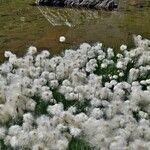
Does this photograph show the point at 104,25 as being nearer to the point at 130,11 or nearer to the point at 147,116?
the point at 130,11

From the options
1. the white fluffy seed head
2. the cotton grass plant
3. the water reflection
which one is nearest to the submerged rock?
the water reflection

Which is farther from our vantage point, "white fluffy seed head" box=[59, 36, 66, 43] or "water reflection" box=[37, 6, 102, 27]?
"water reflection" box=[37, 6, 102, 27]

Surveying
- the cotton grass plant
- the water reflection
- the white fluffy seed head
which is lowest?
the water reflection

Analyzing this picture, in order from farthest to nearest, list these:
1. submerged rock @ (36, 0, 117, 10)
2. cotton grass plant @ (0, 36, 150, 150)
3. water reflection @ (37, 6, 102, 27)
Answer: submerged rock @ (36, 0, 117, 10)
water reflection @ (37, 6, 102, 27)
cotton grass plant @ (0, 36, 150, 150)

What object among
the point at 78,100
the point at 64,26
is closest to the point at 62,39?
the point at 64,26

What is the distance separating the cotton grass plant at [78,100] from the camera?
9.57 meters

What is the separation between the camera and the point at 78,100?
36.4ft

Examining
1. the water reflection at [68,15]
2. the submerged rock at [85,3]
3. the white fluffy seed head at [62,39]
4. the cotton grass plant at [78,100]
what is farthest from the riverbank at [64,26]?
the cotton grass plant at [78,100]

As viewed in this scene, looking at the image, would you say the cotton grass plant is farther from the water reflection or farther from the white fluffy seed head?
the water reflection

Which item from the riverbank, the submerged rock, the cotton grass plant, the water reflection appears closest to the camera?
the cotton grass plant

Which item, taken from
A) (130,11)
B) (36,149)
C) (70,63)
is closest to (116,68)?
(70,63)

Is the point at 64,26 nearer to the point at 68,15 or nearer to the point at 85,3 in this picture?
the point at 68,15

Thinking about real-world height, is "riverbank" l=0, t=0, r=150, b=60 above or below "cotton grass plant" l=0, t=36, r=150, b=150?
below

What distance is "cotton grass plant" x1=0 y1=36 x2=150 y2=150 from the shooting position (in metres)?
9.57
